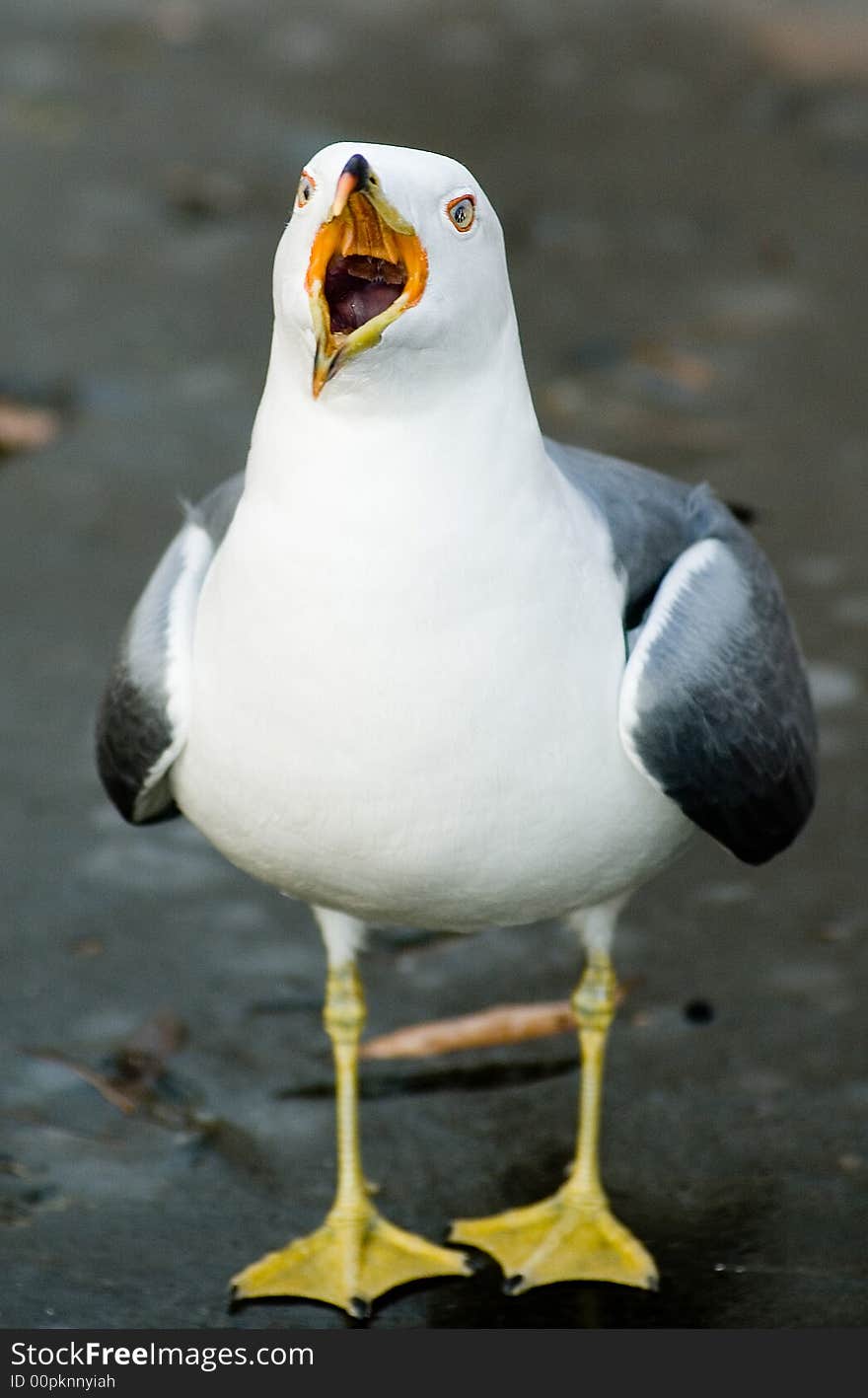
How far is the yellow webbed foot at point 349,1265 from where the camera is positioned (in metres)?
4.27

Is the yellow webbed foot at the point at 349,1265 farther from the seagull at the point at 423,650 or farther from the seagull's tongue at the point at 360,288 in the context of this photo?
the seagull's tongue at the point at 360,288

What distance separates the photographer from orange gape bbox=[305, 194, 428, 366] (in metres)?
3.37

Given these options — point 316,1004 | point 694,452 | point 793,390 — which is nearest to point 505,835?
point 316,1004

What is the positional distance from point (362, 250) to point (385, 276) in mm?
76

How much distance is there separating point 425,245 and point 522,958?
2.33 m

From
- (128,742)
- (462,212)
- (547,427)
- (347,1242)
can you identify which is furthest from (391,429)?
(547,427)

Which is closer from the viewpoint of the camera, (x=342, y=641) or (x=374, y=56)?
(x=342, y=641)

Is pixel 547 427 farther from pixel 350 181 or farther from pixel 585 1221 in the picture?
pixel 350 181

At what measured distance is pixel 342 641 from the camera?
363 cm

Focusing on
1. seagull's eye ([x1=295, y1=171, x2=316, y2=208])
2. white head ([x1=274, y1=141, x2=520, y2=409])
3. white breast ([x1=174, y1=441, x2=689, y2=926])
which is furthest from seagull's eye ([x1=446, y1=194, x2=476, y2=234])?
white breast ([x1=174, y1=441, x2=689, y2=926])

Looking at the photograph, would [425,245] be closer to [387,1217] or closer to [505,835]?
[505,835]

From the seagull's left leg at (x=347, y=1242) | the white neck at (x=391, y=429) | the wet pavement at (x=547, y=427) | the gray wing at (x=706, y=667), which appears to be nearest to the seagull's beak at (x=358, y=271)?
the white neck at (x=391, y=429)

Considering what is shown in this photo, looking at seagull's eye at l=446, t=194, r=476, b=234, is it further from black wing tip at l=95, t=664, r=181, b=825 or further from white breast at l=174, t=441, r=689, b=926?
black wing tip at l=95, t=664, r=181, b=825

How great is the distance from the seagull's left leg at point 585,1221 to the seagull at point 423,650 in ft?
0.06
